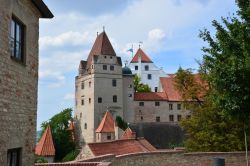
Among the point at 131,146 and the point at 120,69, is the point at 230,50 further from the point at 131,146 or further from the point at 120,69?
the point at 120,69

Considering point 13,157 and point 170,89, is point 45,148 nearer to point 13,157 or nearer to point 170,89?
point 13,157

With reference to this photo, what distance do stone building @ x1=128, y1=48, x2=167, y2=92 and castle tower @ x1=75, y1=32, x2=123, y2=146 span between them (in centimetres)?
2012

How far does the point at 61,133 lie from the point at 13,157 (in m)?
57.7

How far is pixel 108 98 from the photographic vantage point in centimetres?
6806

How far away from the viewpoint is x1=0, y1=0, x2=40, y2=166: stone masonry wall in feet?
27.8

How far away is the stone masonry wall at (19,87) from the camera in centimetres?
848

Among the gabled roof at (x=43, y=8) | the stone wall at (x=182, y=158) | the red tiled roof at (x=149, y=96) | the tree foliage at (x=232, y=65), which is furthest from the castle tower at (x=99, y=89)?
the gabled roof at (x=43, y=8)

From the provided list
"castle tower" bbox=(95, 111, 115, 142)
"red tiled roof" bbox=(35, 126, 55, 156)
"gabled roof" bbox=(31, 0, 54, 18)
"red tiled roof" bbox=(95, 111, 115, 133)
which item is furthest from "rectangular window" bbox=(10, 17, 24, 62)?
"red tiled roof" bbox=(95, 111, 115, 133)

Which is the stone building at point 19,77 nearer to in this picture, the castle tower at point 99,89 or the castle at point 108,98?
the castle at point 108,98

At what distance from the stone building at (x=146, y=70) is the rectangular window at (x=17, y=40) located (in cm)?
7810

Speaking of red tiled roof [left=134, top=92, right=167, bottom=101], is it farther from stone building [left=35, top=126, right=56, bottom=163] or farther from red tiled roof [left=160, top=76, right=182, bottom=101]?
stone building [left=35, top=126, right=56, bottom=163]

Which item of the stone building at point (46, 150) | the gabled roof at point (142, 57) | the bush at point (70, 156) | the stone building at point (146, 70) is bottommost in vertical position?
the bush at point (70, 156)

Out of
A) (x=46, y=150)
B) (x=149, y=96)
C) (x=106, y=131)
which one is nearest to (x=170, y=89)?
(x=149, y=96)

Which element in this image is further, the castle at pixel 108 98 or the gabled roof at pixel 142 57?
the gabled roof at pixel 142 57
